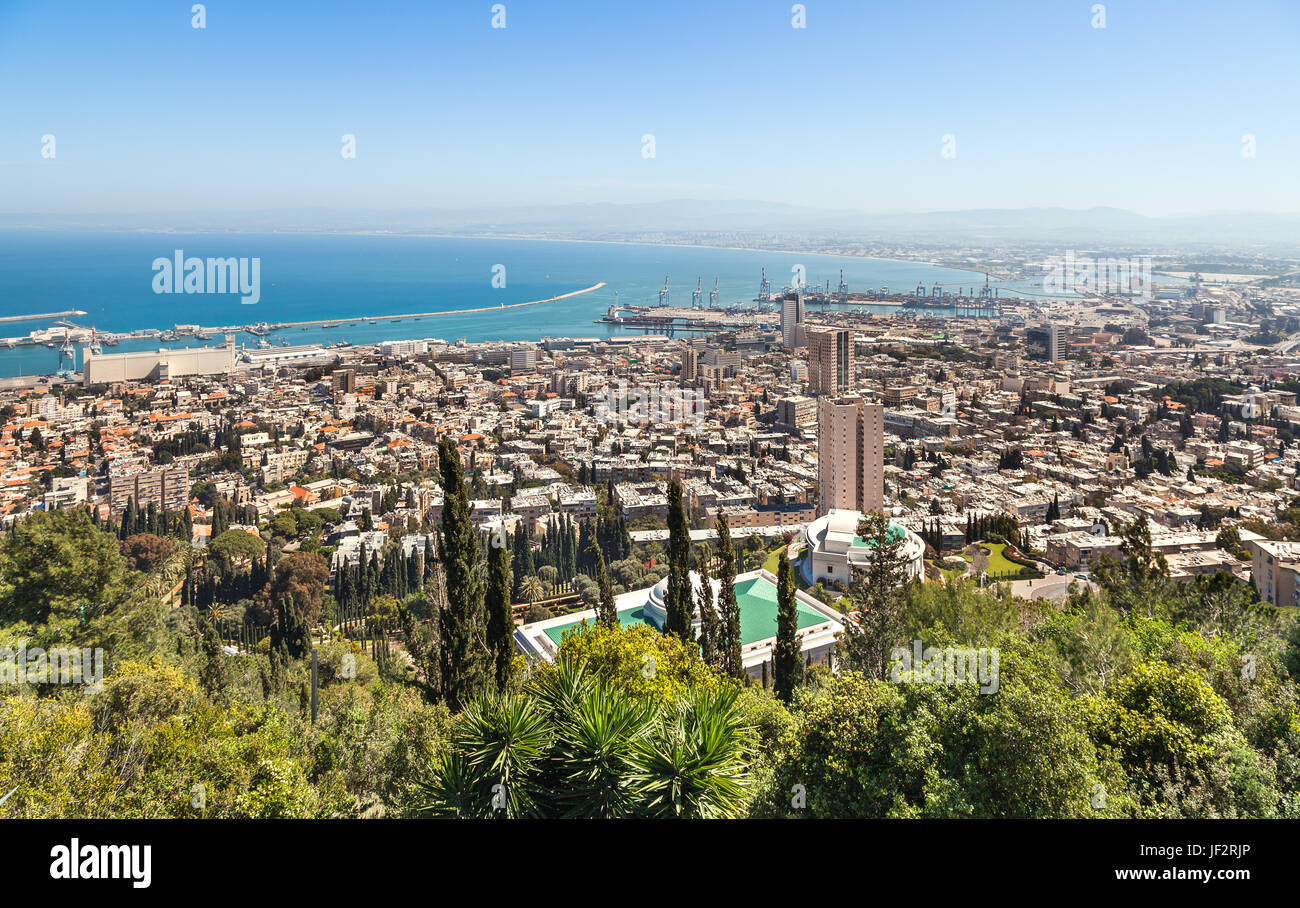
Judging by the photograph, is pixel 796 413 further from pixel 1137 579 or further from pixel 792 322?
pixel 792 322

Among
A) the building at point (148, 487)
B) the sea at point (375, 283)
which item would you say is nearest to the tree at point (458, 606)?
the building at point (148, 487)

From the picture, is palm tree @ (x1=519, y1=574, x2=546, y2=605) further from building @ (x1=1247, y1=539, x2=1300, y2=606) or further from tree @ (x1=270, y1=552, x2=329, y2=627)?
building @ (x1=1247, y1=539, x2=1300, y2=606)

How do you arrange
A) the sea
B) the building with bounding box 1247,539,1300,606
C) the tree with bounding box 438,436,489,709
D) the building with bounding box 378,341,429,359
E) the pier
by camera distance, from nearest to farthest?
the tree with bounding box 438,436,489,709
the building with bounding box 1247,539,1300,606
the pier
the sea
the building with bounding box 378,341,429,359

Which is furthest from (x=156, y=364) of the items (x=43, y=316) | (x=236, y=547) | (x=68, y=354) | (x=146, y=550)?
(x=146, y=550)

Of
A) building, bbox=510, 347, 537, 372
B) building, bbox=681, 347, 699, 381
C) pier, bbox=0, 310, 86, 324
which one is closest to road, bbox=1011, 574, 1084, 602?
building, bbox=681, 347, 699, 381

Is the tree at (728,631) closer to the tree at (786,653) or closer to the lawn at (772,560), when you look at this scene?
the tree at (786,653)
